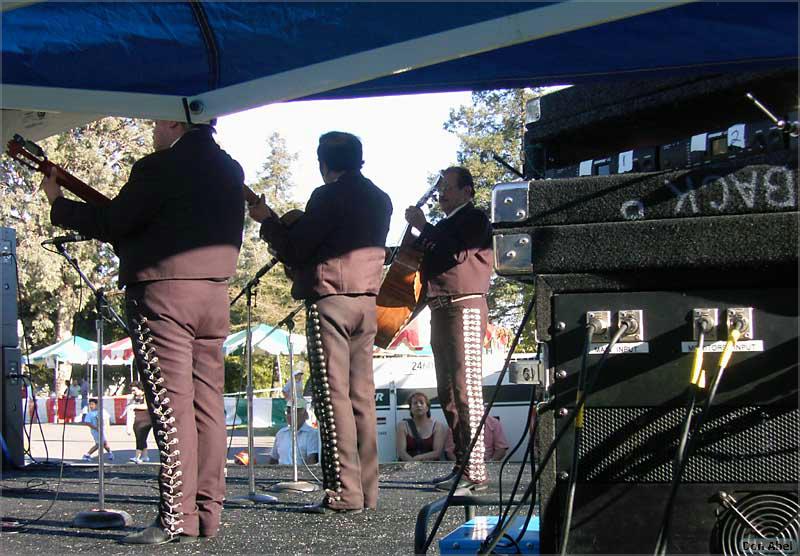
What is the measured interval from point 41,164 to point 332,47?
177 centimetres

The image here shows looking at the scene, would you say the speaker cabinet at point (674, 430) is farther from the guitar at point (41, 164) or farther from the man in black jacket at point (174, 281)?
the guitar at point (41, 164)

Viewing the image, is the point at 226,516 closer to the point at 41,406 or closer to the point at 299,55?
the point at 299,55

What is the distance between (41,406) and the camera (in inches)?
1087

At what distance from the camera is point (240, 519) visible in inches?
165

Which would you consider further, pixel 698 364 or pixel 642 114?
pixel 642 114

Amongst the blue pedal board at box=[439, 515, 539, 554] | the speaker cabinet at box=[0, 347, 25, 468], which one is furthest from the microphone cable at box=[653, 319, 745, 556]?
the speaker cabinet at box=[0, 347, 25, 468]

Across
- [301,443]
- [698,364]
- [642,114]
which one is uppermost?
[642,114]

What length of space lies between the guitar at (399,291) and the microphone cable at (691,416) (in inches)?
146

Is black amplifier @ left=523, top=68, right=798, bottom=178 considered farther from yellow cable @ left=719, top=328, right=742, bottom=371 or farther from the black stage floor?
the black stage floor

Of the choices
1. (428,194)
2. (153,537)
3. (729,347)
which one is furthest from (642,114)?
(428,194)

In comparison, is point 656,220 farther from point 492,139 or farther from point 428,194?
point 492,139

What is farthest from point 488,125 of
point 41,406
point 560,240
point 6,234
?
point 560,240

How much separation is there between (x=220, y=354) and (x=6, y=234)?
178 inches

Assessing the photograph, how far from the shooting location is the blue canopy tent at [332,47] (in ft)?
8.25
